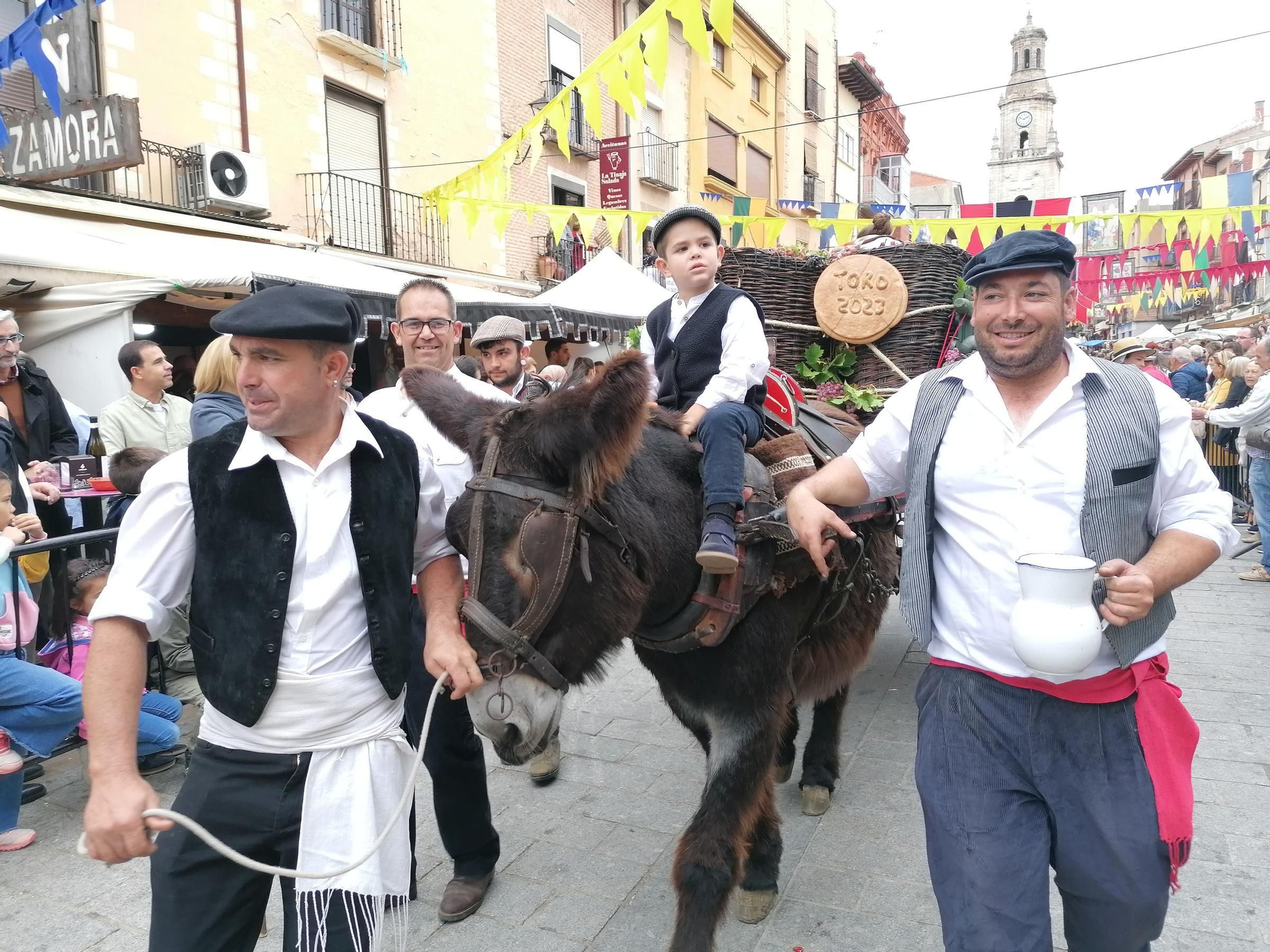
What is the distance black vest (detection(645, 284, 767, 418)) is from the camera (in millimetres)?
3031

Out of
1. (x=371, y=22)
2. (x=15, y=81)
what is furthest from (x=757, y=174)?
(x=15, y=81)

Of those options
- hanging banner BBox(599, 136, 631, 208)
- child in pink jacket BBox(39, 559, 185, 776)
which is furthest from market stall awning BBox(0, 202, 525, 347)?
hanging banner BBox(599, 136, 631, 208)

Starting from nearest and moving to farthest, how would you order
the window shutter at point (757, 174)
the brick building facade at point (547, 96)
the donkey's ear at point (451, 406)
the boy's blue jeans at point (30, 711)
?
the donkey's ear at point (451, 406) < the boy's blue jeans at point (30, 711) < the brick building facade at point (547, 96) < the window shutter at point (757, 174)

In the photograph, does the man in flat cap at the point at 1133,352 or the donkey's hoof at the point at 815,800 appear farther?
the man in flat cap at the point at 1133,352

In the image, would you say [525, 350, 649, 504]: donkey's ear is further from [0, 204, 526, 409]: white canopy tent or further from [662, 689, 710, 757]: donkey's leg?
[0, 204, 526, 409]: white canopy tent

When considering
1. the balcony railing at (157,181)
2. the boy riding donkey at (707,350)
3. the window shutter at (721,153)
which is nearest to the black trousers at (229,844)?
the boy riding donkey at (707,350)

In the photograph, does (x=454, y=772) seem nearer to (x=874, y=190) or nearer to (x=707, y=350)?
(x=707, y=350)

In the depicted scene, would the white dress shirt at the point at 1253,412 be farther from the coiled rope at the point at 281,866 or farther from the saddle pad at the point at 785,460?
the coiled rope at the point at 281,866

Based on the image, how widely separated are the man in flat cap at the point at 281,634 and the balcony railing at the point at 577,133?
16640 millimetres

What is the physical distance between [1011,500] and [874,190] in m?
39.3

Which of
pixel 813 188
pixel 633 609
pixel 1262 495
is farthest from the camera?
pixel 813 188

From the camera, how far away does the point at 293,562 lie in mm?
1702

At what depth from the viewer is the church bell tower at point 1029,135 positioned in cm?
8006

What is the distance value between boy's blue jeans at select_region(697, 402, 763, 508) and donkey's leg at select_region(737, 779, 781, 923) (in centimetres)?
116
